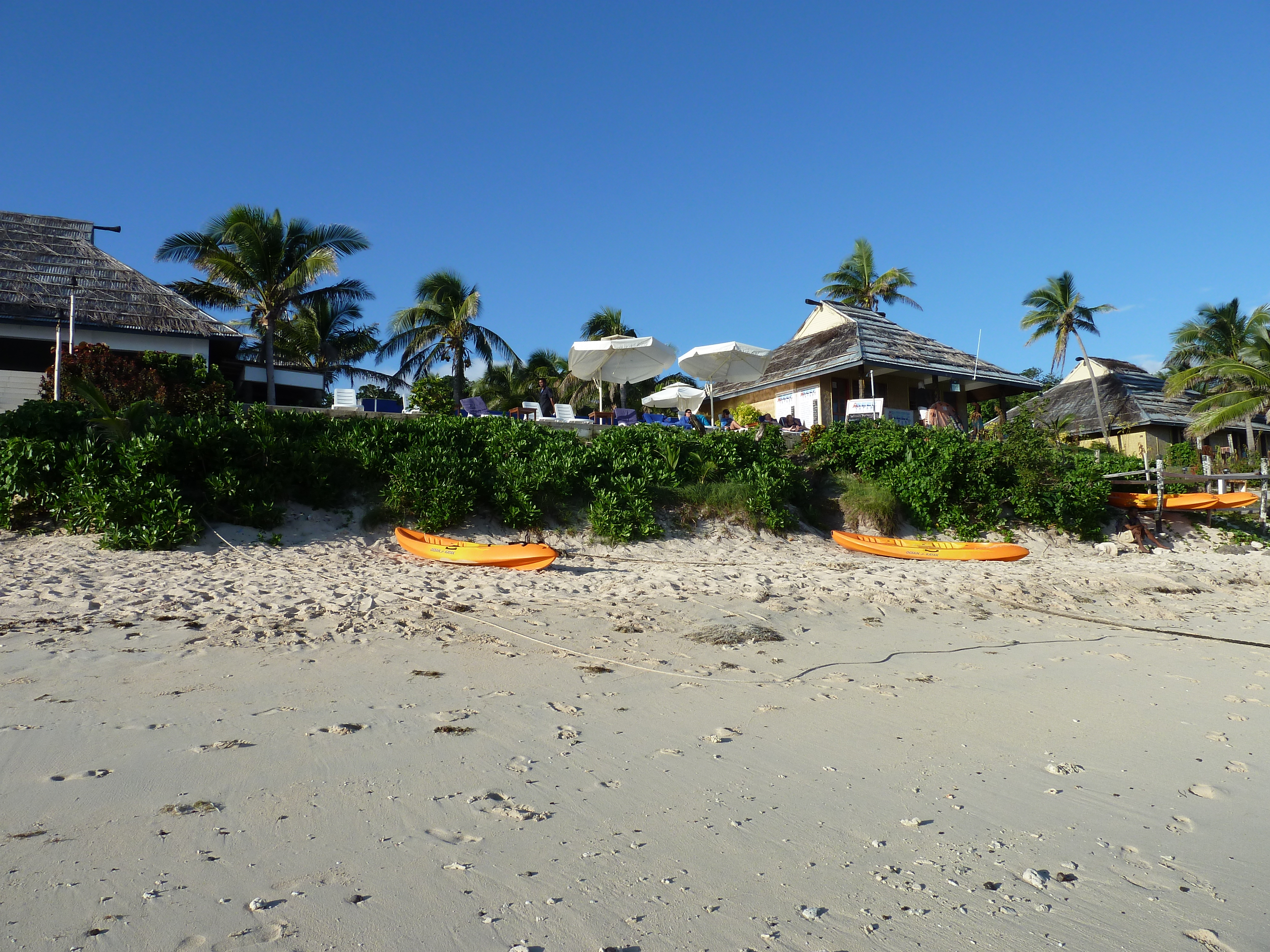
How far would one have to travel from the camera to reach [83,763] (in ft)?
11.9

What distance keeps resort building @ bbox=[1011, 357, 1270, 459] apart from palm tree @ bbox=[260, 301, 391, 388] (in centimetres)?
2660

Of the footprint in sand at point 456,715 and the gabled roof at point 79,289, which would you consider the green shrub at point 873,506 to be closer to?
the footprint in sand at point 456,715

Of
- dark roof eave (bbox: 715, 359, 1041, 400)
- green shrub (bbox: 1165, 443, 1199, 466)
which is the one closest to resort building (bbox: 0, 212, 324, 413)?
dark roof eave (bbox: 715, 359, 1041, 400)

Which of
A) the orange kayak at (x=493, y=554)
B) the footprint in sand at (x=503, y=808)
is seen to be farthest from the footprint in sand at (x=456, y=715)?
the orange kayak at (x=493, y=554)

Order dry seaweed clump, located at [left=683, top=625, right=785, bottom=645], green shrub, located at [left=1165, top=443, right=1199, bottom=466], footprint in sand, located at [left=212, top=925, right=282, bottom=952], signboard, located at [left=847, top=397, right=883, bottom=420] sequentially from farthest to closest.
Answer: green shrub, located at [left=1165, top=443, right=1199, bottom=466] < signboard, located at [left=847, top=397, right=883, bottom=420] < dry seaweed clump, located at [left=683, top=625, right=785, bottom=645] < footprint in sand, located at [left=212, top=925, right=282, bottom=952]

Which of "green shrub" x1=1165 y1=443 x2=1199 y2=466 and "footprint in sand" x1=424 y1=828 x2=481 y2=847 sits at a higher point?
"green shrub" x1=1165 y1=443 x2=1199 y2=466

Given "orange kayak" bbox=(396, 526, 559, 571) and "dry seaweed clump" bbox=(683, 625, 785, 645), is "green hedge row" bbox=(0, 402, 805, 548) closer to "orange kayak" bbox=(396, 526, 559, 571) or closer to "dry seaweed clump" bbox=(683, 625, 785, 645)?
"orange kayak" bbox=(396, 526, 559, 571)

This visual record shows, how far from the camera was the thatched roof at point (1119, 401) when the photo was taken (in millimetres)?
27953

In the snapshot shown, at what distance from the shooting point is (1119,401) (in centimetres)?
2911

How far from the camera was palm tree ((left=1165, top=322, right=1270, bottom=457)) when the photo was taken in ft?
66.4

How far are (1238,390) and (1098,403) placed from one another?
3.86 metres

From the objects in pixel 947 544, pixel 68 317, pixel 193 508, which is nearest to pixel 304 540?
pixel 193 508

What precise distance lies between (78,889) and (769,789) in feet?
8.96

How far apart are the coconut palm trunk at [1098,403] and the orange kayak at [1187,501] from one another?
11124 millimetres
